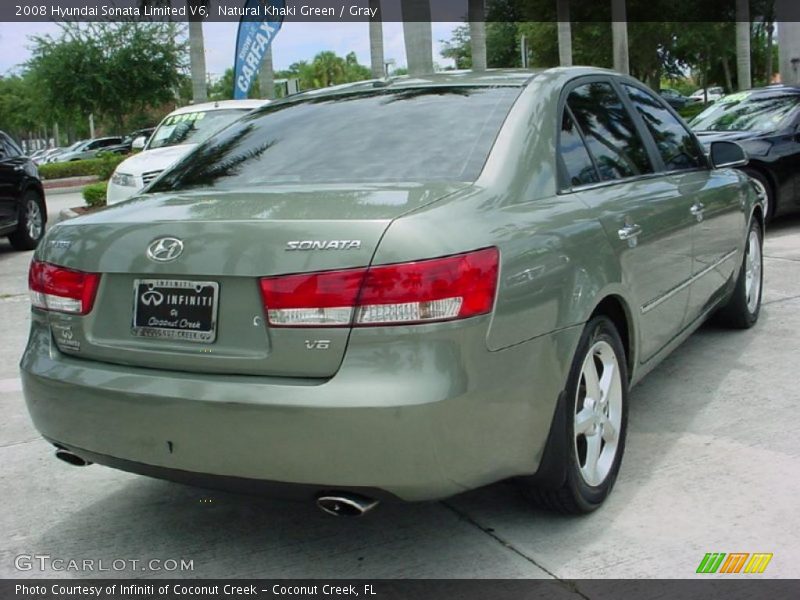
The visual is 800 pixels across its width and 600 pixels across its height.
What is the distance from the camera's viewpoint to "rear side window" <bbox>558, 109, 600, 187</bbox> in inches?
140

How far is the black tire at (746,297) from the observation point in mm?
5754

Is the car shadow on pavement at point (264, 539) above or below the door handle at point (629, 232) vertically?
below

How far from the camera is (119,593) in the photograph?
305 cm

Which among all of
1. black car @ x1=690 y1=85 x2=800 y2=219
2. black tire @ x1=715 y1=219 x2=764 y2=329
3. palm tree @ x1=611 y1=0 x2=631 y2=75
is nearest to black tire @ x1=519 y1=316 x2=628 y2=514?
black tire @ x1=715 y1=219 x2=764 y2=329

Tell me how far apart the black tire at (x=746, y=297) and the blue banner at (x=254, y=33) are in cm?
1243

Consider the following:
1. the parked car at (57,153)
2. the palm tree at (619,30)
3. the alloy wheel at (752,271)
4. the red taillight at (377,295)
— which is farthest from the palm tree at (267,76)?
the parked car at (57,153)

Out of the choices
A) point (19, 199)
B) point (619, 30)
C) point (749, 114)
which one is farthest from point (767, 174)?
point (619, 30)

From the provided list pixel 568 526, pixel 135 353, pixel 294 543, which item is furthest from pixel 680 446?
pixel 135 353

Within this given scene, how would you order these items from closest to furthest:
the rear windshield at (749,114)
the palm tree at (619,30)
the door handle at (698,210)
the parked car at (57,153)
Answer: the door handle at (698,210)
the rear windshield at (749,114)
the palm tree at (619,30)
the parked car at (57,153)

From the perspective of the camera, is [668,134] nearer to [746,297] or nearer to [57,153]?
[746,297]

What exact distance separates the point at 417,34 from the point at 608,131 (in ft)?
39.0

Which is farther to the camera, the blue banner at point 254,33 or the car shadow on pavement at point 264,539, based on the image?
the blue banner at point 254,33

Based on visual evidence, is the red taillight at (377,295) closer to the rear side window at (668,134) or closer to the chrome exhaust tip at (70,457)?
the chrome exhaust tip at (70,457)

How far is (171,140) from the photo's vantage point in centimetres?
1315
